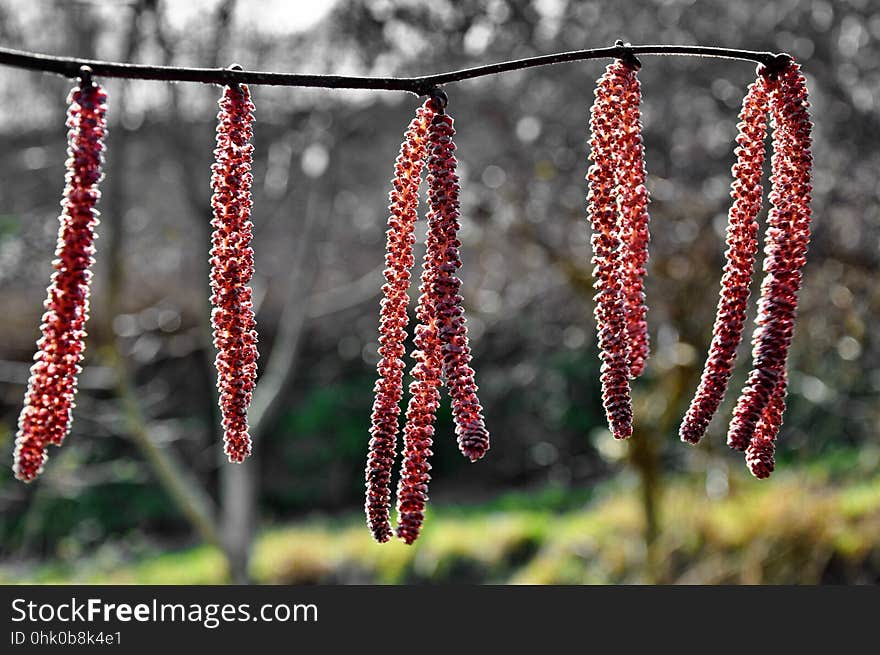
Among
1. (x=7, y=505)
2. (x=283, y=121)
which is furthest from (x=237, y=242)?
(x=7, y=505)

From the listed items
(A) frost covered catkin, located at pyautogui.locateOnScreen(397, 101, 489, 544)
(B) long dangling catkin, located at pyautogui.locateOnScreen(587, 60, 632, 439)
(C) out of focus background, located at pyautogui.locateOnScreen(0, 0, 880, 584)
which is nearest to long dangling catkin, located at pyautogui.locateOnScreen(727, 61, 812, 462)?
Result: (B) long dangling catkin, located at pyautogui.locateOnScreen(587, 60, 632, 439)

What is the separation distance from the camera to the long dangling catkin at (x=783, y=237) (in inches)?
33.9

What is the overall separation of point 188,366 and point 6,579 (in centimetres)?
344

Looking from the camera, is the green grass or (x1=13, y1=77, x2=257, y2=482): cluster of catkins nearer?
(x1=13, y1=77, x2=257, y2=482): cluster of catkins

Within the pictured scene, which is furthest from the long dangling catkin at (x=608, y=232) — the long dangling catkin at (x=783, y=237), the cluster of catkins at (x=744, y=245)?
the long dangling catkin at (x=783, y=237)

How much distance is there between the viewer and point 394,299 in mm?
878

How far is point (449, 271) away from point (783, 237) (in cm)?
30

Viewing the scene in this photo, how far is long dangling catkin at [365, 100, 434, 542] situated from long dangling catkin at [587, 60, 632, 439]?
156mm

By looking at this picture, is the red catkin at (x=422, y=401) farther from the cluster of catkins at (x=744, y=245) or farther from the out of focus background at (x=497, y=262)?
the out of focus background at (x=497, y=262)

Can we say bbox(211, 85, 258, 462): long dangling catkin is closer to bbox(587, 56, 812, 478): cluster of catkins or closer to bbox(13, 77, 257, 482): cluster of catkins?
bbox(13, 77, 257, 482): cluster of catkins

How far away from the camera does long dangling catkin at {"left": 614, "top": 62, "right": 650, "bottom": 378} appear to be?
91 cm

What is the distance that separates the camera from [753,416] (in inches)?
32.9

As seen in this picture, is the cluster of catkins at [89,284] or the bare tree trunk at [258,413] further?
the bare tree trunk at [258,413]

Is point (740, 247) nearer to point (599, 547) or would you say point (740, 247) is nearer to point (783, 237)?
point (783, 237)
